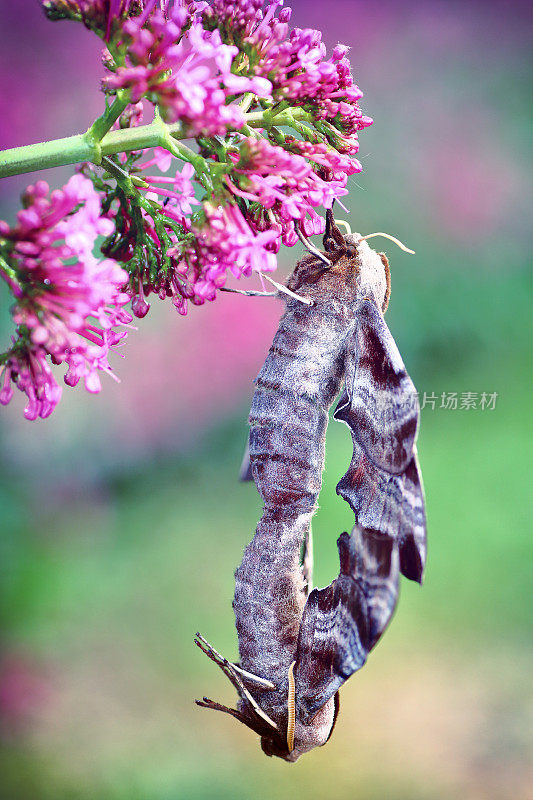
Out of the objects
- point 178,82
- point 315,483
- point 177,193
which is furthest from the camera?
point 315,483

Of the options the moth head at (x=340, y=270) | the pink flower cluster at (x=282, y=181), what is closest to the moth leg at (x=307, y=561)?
the moth head at (x=340, y=270)

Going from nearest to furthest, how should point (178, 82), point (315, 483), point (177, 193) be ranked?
point (178, 82), point (177, 193), point (315, 483)

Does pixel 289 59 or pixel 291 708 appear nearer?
pixel 289 59

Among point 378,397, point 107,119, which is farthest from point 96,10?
point 378,397

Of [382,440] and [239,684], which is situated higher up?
[382,440]

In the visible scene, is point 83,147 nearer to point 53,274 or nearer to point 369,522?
point 53,274

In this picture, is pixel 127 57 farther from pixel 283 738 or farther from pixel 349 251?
pixel 283 738

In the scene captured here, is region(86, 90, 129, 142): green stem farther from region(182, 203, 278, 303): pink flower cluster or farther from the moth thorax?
the moth thorax
